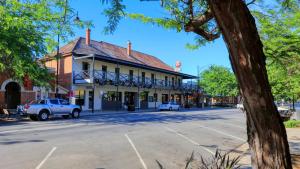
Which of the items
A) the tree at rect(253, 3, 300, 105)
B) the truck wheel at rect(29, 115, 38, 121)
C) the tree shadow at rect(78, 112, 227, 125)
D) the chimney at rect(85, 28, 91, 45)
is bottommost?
the tree shadow at rect(78, 112, 227, 125)

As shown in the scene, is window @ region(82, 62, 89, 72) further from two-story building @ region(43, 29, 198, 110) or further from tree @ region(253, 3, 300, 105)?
tree @ region(253, 3, 300, 105)

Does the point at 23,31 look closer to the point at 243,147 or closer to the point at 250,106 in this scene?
the point at 243,147

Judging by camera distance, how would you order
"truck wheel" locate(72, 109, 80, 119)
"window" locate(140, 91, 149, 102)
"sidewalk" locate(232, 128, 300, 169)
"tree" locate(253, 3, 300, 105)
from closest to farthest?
"sidewalk" locate(232, 128, 300, 169), "tree" locate(253, 3, 300, 105), "truck wheel" locate(72, 109, 80, 119), "window" locate(140, 91, 149, 102)

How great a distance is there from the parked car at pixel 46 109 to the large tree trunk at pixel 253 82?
71.2ft

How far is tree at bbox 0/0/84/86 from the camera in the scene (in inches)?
781

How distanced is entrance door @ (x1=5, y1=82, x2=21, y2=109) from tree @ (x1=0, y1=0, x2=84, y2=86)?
8.58 metres

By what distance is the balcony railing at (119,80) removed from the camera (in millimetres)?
38350

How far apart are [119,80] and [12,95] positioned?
14.1 metres

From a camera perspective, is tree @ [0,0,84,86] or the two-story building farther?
the two-story building

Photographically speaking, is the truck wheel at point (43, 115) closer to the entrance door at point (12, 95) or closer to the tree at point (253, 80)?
the entrance door at point (12, 95)

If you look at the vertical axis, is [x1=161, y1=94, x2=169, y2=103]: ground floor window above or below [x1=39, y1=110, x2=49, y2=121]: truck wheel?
above

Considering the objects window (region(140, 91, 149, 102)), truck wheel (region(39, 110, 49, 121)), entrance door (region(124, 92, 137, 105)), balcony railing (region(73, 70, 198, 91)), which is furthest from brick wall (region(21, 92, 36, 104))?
window (region(140, 91, 149, 102))

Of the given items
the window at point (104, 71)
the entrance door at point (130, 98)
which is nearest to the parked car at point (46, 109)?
the window at point (104, 71)

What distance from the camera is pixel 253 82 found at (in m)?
3.83
